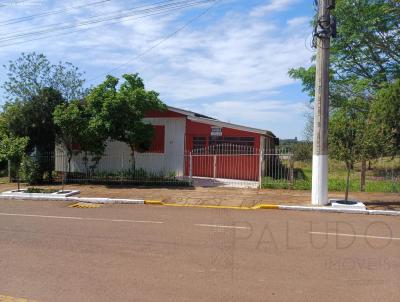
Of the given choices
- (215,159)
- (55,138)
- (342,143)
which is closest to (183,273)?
(342,143)

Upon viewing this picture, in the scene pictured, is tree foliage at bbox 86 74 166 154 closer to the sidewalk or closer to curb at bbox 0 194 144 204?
A: the sidewalk

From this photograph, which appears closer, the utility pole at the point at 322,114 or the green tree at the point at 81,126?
the utility pole at the point at 322,114

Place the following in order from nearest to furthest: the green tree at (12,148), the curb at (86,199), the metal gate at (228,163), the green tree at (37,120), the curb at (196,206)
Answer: the curb at (196,206)
the curb at (86,199)
the green tree at (12,148)
the metal gate at (228,163)
the green tree at (37,120)

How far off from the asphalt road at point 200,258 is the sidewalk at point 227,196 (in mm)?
2967

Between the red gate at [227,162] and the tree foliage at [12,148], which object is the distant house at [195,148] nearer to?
the red gate at [227,162]

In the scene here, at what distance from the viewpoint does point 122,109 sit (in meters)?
20.3

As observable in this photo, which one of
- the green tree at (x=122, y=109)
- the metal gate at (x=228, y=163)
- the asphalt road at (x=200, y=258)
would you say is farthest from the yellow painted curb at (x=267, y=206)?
the green tree at (x=122, y=109)

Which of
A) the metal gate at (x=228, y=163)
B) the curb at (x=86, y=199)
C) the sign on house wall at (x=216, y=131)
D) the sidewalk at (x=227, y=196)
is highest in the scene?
the sign on house wall at (x=216, y=131)

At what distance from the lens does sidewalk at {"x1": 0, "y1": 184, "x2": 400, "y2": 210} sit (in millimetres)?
15030

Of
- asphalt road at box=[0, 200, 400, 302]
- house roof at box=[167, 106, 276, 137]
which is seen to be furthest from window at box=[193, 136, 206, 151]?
asphalt road at box=[0, 200, 400, 302]

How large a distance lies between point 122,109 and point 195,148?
5.01 metres

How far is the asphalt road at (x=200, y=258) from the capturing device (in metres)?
5.50

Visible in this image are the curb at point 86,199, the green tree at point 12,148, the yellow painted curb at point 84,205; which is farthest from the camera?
the green tree at point 12,148

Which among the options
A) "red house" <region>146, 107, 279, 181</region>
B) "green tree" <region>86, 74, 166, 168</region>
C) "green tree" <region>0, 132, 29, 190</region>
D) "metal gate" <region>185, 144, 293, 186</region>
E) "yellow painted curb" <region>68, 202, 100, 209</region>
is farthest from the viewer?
"red house" <region>146, 107, 279, 181</region>
